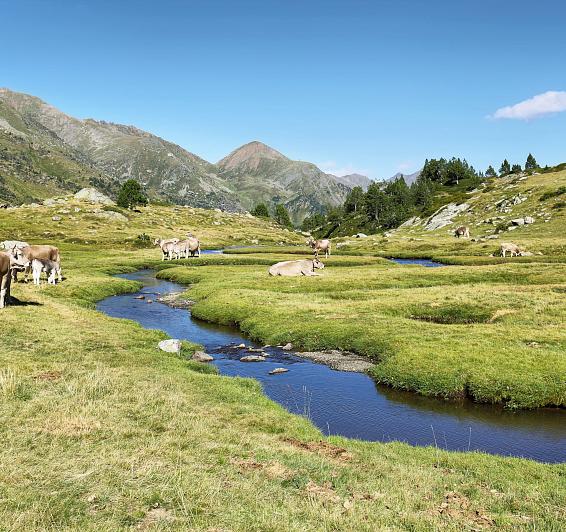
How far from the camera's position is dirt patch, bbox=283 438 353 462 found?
51.6 ft

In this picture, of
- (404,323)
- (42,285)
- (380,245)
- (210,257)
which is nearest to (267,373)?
(404,323)

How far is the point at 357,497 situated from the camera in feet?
39.1

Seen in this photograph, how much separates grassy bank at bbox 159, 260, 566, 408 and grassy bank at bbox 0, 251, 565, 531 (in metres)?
9.88

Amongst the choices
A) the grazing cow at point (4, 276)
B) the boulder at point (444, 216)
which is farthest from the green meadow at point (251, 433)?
the boulder at point (444, 216)

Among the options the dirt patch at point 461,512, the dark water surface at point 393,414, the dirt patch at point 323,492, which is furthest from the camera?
the dark water surface at point 393,414

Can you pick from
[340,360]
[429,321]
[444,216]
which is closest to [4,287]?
[340,360]

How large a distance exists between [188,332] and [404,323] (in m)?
18.7

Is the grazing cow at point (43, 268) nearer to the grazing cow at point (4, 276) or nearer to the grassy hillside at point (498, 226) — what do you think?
the grazing cow at point (4, 276)

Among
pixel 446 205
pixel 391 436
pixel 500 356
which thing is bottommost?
pixel 391 436

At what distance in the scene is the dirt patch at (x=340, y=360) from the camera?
3152 cm

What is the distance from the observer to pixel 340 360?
1303 inches

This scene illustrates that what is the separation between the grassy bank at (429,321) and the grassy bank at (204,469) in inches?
389

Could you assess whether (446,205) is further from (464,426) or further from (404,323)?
(464,426)

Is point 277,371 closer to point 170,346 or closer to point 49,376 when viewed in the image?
point 170,346
